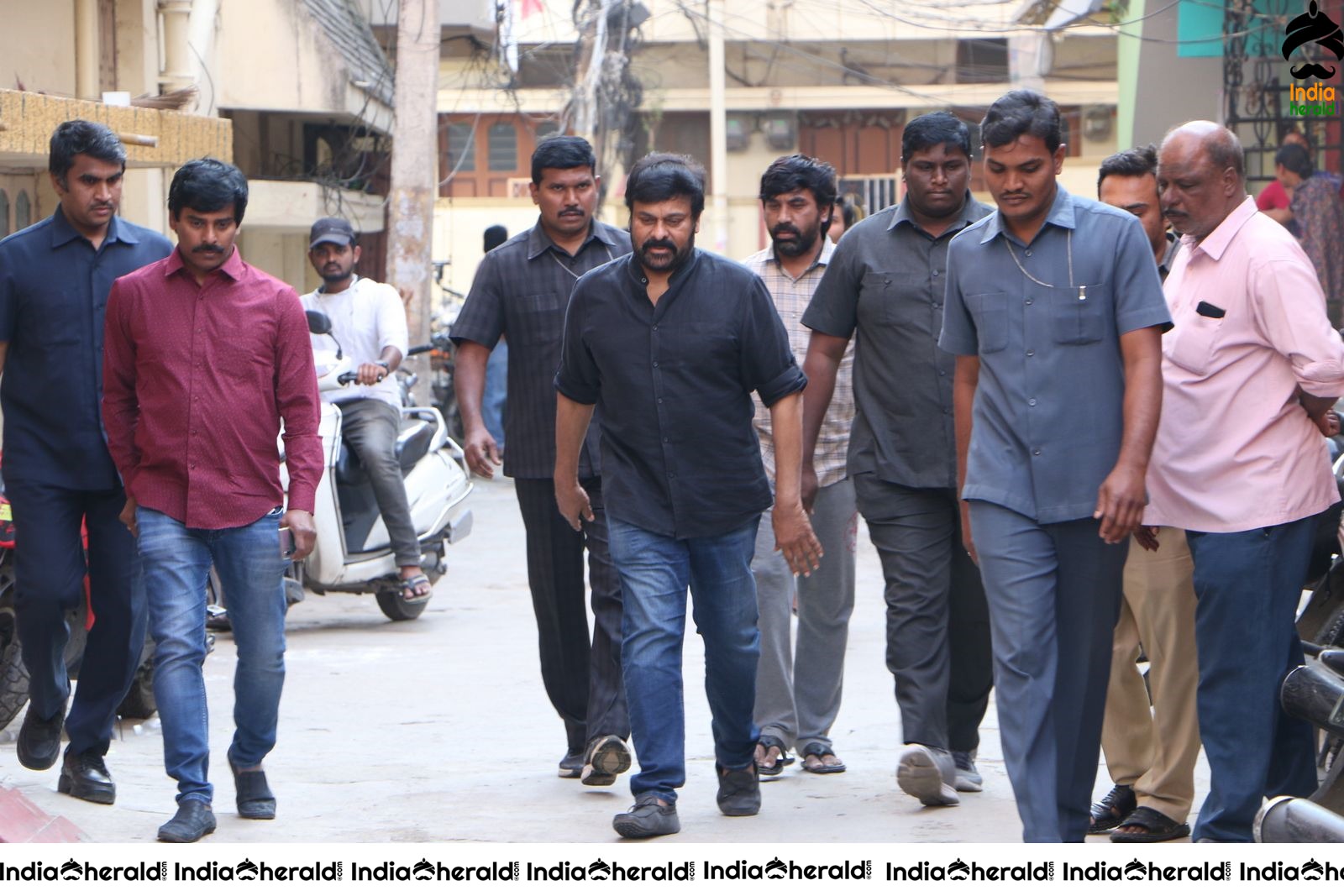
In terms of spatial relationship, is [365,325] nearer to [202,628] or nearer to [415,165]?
[202,628]

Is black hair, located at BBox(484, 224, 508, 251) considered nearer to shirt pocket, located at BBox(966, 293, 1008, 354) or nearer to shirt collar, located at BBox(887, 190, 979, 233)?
shirt collar, located at BBox(887, 190, 979, 233)

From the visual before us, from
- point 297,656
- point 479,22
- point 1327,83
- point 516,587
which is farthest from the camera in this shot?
point 479,22

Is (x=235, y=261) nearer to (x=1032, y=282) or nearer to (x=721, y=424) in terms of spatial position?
(x=721, y=424)

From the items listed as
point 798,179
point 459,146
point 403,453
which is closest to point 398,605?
point 403,453

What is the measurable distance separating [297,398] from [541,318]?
1146 millimetres

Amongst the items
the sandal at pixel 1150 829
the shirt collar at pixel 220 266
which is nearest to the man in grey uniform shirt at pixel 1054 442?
the sandal at pixel 1150 829

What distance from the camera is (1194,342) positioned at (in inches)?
192

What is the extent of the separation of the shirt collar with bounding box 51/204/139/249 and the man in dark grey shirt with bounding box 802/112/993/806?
6.87 feet

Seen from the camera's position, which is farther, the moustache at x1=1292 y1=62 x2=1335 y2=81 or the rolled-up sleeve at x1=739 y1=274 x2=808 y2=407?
the moustache at x1=1292 y1=62 x2=1335 y2=81

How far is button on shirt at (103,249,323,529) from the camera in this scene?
206 inches

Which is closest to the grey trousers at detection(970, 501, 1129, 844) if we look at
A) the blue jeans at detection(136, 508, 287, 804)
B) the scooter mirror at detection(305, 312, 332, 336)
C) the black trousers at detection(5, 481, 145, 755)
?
the blue jeans at detection(136, 508, 287, 804)

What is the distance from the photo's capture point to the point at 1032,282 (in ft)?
15.2

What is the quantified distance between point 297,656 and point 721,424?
14.3 feet
